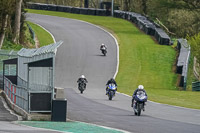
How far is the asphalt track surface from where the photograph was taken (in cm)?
1950

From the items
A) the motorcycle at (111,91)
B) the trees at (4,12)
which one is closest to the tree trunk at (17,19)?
the trees at (4,12)

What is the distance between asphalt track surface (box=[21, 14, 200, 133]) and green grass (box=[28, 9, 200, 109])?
1291mm

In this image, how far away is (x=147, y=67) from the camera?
155ft

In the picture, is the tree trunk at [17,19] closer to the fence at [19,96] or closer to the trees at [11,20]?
the trees at [11,20]

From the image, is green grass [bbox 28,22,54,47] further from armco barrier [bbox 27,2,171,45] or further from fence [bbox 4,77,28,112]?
fence [bbox 4,77,28,112]

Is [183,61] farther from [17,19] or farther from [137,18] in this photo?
[137,18]

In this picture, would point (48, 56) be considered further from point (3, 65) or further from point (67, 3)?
point (67, 3)

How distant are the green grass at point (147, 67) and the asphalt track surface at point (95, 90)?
4.24ft

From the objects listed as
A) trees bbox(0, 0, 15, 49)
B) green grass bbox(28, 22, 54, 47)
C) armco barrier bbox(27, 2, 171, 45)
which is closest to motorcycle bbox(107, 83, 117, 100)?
trees bbox(0, 0, 15, 49)

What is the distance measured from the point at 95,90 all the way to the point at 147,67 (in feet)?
39.7

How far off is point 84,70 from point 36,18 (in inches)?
1188

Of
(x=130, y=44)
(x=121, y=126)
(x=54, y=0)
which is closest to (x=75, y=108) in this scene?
(x=121, y=126)

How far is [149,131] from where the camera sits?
17.2 meters

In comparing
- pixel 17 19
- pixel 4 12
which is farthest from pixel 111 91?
pixel 17 19
